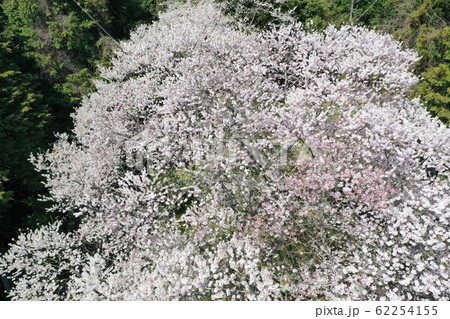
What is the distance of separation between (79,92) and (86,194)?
42.8 ft

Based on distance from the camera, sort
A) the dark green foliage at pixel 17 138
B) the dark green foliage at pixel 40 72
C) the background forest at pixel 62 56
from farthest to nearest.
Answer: the dark green foliage at pixel 40 72
the background forest at pixel 62 56
the dark green foliage at pixel 17 138

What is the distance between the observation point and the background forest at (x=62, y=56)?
1561cm

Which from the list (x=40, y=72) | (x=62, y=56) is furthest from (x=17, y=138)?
(x=62, y=56)

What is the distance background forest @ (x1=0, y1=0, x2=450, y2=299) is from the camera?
15609 millimetres

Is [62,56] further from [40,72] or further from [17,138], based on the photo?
[17,138]

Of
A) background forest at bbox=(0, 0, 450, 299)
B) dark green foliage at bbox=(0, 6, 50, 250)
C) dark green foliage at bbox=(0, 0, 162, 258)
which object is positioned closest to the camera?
dark green foliage at bbox=(0, 6, 50, 250)

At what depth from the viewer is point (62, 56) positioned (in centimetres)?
2302

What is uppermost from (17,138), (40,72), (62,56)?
(62,56)

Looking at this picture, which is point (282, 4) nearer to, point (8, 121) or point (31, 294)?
point (8, 121)

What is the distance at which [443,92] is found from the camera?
1516 cm

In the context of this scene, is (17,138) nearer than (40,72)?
Yes

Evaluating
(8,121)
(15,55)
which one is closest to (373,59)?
(8,121)

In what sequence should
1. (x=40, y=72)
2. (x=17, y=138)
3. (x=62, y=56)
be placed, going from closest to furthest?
1. (x=17, y=138)
2. (x=40, y=72)
3. (x=62, y=56)
